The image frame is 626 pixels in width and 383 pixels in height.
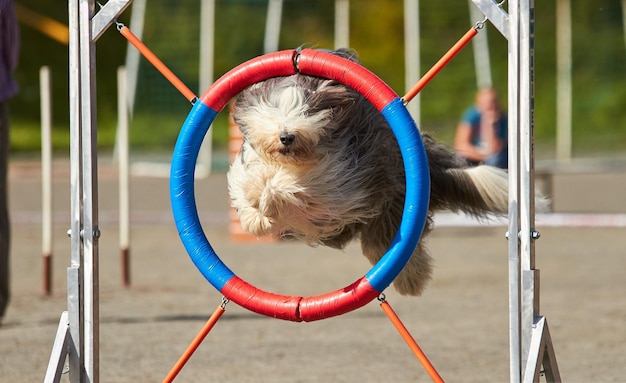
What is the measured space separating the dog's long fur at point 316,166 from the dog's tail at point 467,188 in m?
0.32

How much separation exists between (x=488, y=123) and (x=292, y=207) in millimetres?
7901

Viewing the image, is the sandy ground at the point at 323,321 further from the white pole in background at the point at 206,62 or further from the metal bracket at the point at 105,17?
the white pole in background at the point at 206,62

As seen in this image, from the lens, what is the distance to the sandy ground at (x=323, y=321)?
5.27 meters

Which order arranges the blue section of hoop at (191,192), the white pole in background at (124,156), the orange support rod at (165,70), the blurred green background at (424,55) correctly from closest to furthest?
the blue section of hoop at (191,192) → the orange support rod at (165,70) → the white pole in background at (124,156) → the blurred green background at (424,55)

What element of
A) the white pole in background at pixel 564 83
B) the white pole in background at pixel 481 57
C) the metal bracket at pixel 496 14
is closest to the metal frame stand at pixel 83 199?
the metal bracket at pixel 496 14

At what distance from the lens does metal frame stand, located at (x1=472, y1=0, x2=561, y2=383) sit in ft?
11.8

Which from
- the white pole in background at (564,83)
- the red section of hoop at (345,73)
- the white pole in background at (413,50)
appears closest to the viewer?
the red section of hoop at (345,73)

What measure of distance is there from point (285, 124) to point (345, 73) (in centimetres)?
30

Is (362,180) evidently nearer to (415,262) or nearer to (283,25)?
(415,262)

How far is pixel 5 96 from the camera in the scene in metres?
6.06

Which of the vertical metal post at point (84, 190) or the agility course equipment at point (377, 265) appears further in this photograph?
the vertical metal post at point (84, 190)

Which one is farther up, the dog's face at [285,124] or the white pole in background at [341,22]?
the white pole in background at [341,22]

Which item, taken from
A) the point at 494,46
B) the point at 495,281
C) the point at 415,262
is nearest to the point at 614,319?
the point at 495,281

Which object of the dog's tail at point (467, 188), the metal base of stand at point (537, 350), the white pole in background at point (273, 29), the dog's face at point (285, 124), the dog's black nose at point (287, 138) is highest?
the white pole in background at point (273, 29)
